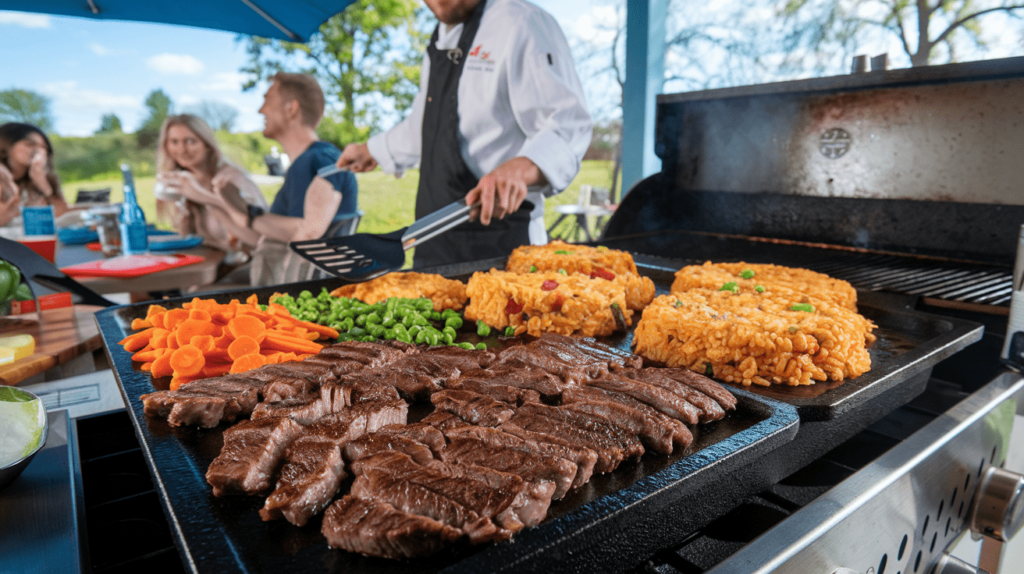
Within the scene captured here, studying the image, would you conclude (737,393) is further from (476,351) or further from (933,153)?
(933,153)

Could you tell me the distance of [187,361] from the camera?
180cm

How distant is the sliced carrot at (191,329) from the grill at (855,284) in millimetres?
507

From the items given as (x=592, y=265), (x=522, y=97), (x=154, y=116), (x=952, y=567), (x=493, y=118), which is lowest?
(x=952, y=567)

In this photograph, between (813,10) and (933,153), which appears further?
(813,10)

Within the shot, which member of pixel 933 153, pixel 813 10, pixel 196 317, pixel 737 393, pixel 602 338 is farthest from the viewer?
pixel 813 10

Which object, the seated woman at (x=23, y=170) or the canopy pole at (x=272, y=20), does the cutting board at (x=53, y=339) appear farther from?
the seated woman at (x=23, y=170)

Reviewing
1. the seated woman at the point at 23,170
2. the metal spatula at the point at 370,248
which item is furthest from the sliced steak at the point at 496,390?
the seated woman at the point at 23,170

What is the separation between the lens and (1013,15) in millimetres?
7199

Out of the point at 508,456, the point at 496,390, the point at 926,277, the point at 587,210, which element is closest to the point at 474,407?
the point at 496,390

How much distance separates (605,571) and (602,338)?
1250 mm

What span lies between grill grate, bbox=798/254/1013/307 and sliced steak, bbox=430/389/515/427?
197 centimetres

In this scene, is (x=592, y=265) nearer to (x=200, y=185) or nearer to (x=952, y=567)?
(x=952, y=567)

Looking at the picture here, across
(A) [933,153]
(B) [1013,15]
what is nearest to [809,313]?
(A) [933,153]

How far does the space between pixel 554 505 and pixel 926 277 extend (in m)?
2.56
